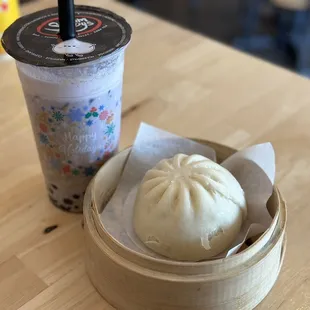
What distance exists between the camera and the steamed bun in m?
0.55

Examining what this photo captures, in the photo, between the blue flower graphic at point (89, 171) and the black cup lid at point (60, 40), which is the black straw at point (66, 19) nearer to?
the black cup lid at point (60, 40)

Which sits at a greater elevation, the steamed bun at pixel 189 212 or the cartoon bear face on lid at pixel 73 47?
the cartoon bear face on lid at pixel 73 47

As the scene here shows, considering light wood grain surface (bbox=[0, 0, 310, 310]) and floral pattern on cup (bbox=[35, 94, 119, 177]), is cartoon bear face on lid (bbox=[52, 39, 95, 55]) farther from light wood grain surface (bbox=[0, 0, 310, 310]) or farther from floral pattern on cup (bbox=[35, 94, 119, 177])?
light wood grain surface (bbox=[0, 0, 310, 310])

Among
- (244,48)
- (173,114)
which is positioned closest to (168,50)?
(173,114)

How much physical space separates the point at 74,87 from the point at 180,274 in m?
0.23

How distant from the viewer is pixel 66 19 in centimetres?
57

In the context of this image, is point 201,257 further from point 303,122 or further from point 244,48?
point 244,48

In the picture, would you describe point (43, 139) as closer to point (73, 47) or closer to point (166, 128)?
point (73, 47)

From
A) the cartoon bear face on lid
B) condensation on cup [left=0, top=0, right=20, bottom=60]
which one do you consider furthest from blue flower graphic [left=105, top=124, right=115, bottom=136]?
condensation on cup [left=0, top=0, right=20, bottom=60]

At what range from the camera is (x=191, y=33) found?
1082 millimetres

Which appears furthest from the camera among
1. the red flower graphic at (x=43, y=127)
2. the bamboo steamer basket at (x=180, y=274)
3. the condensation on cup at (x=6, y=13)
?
the condensation on cup at (x=6, y=13)

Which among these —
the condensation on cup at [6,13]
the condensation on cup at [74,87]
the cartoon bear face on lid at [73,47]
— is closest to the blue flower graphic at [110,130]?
the condensation on cup at [74,87]

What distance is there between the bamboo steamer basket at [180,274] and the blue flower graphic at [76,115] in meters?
0.08

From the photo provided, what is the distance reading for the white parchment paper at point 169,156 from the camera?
0.60 m
